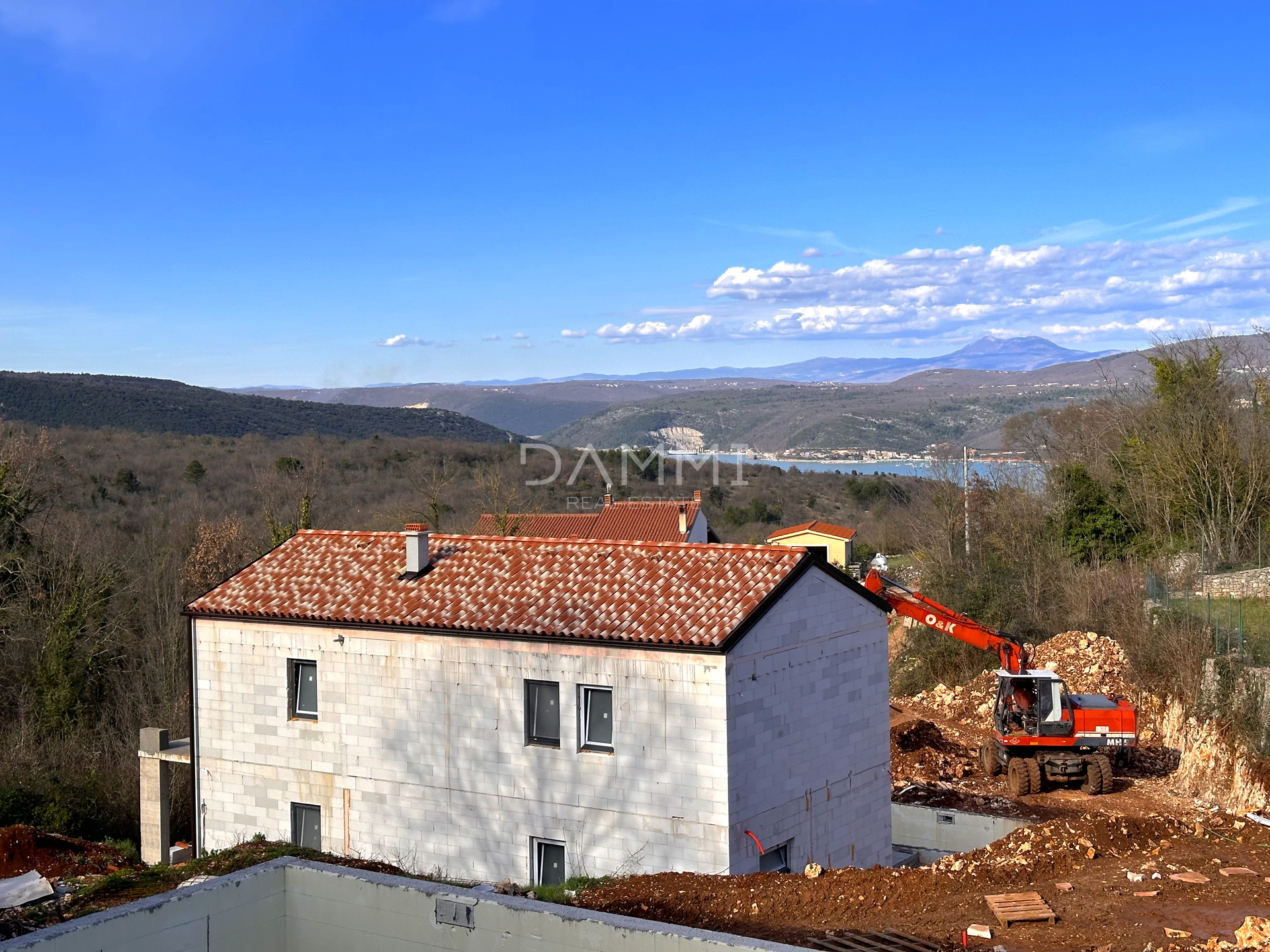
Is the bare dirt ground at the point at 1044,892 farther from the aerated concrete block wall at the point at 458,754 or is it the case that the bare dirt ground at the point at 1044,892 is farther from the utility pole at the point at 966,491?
the utility pole at the point at 966,491

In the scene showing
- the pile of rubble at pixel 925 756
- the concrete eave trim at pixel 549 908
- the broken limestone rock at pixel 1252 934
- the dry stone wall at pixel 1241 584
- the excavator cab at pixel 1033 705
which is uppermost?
the concrete eave trim at pixel 549 908

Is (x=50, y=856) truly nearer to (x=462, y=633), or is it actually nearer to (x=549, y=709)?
(x=462, y=633)

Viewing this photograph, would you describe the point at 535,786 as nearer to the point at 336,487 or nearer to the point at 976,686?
the point at 976,686

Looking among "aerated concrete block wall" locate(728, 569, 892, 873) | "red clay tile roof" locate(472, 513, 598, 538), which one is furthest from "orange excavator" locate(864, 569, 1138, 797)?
"red clay tile roof" locate(472, 513, 598, 538)

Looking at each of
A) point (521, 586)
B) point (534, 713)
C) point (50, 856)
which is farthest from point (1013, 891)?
point (50, 856)

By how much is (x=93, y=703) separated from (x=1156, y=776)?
3271cm

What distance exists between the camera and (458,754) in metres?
19.4

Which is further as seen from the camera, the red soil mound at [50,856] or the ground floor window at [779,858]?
the red soil mound at [50,856]

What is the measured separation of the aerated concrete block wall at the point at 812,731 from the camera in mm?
17656

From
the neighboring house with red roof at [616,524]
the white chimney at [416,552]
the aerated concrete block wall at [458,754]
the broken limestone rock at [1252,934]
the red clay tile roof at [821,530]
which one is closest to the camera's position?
the broken limestone rock at [1252,934]

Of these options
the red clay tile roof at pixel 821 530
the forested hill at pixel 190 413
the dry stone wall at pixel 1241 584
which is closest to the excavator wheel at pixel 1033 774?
the dry stone wall at pixel 1241 584

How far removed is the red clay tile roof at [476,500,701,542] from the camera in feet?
165

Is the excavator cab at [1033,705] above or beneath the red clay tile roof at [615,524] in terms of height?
beneath

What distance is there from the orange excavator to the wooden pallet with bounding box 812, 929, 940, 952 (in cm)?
1479
